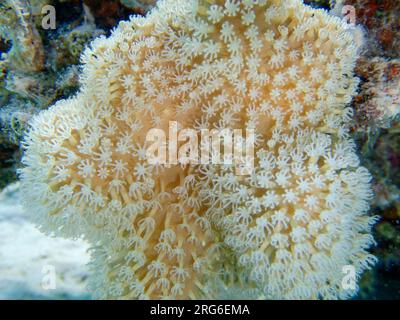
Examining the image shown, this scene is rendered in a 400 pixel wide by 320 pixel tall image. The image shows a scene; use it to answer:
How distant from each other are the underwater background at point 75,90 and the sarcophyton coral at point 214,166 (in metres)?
0.31

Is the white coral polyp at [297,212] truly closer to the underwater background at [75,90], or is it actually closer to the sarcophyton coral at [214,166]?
the sarcophyton coral at [214,166]

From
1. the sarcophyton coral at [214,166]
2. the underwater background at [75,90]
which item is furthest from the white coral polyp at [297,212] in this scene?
the underwater background at [75,90]

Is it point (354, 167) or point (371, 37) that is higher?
point (371, 37)

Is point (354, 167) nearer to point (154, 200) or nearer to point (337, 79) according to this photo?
point (337, 79)

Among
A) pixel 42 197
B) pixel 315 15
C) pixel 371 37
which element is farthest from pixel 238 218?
pixel 371 37

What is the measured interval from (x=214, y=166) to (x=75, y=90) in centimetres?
185

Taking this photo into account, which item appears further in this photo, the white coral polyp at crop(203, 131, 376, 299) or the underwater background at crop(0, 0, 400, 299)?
the underwater background at crop(0, 0, 400, 299)

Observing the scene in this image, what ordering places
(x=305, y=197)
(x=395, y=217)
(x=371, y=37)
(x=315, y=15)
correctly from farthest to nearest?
(x=395, y=217) < (x=371, y=37) < (x=315, y=15) < (x=305, y=197)

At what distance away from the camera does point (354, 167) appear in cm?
262

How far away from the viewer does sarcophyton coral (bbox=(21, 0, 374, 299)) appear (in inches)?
96.4

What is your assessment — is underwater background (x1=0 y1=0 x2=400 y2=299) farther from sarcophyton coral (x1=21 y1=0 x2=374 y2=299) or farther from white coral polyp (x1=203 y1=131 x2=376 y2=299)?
white coral polyp (x1=203 y1=131 x2=376 y2=299)

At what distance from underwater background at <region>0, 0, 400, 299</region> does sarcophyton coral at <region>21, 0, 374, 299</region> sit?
0.31 m

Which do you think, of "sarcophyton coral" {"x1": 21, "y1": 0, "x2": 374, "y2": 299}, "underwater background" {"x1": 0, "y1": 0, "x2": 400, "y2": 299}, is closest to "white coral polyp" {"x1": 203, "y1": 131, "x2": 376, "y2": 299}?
"sarcophyton coral" {"x1": 21, "y1": 0, "x2": 374, "y2": 299}

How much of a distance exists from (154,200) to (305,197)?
1.15 meters
